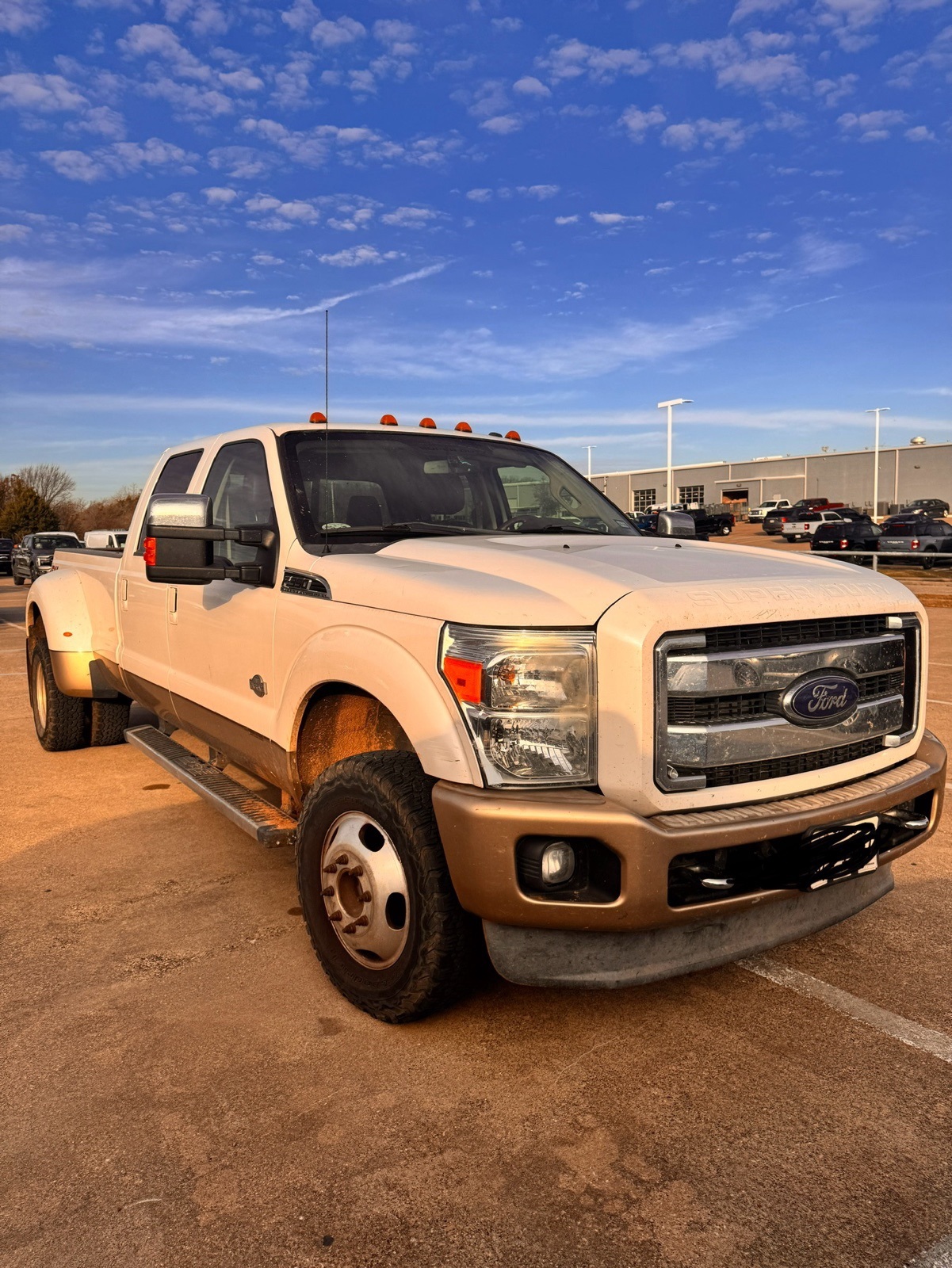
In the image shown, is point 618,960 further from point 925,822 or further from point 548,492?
point 548,492

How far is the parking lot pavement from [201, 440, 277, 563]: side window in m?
1.50

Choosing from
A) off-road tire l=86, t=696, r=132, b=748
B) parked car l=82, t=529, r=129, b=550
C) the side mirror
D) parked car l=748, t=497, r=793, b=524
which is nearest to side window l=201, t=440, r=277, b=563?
the side mirror

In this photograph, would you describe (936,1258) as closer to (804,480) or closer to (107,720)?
(107,720)

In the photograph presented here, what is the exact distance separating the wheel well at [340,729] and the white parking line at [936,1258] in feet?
5.89

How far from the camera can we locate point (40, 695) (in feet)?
22.8

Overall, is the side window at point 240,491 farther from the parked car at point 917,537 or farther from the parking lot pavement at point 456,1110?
the parked car at point 917,537

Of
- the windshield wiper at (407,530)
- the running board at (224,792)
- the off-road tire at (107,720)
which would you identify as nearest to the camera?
the running board at (224,792)

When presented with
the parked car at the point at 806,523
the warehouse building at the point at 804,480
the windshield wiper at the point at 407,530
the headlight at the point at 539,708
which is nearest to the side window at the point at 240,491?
the windshield wiper at the point at 407,530

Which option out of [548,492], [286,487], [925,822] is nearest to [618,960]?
[925,822]

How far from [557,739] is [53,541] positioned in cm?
2958

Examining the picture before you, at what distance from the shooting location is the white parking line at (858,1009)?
9.56 ft

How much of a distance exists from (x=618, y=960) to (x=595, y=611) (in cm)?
95

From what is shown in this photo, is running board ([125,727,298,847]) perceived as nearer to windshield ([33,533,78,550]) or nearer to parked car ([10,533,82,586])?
parked car ([10,533,82,586])

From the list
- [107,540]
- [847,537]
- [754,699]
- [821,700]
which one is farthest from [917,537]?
[754,699]
